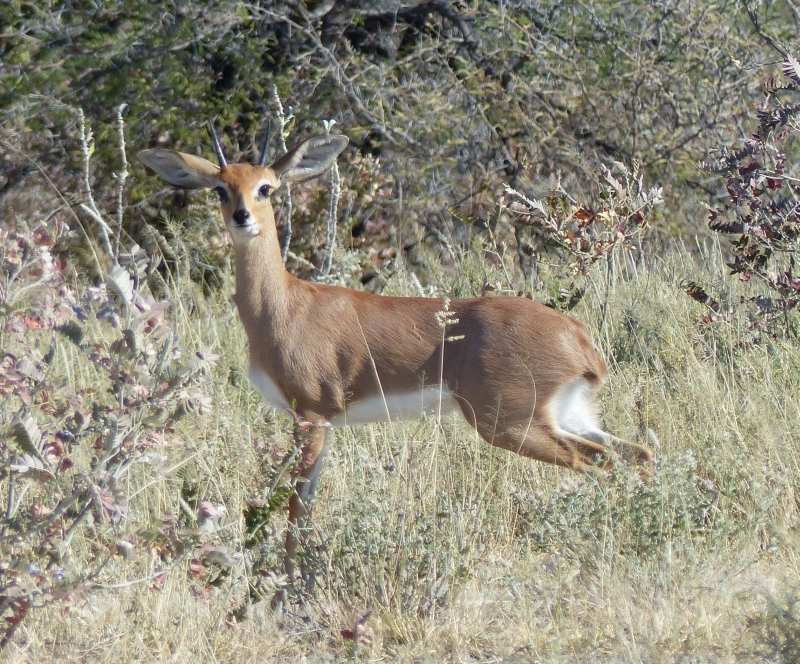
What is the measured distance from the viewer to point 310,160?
18.0 ft

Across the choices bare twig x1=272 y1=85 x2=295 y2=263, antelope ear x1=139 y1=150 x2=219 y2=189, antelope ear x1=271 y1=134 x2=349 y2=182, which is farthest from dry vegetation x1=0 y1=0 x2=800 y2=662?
antelope ear x1=271 y1=134 x2=349 y2=182

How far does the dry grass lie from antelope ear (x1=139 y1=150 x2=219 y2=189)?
3.82 feet

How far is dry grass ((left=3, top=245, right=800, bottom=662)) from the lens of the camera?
3256mm

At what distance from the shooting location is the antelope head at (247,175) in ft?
16.8

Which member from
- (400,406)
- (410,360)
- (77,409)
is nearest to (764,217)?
(410,360)

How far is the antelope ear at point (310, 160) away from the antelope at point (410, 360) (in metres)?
0.15

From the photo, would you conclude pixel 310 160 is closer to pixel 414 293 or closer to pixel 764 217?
pixel 414 293

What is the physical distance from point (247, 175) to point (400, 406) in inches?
50.3

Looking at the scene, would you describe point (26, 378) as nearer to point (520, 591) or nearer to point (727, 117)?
point (520, 591)

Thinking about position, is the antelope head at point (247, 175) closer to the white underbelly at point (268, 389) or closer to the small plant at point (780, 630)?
the white underbelly at point (268, 389)

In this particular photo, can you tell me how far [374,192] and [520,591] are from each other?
561 cm

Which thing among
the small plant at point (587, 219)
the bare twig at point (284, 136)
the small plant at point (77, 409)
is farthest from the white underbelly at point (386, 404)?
the small plant at point (77, 409)

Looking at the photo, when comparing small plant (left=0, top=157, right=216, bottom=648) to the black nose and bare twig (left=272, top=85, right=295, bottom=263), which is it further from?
bare twig (left=272, top=85, right=295, bottom=263)

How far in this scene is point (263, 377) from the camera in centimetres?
497
